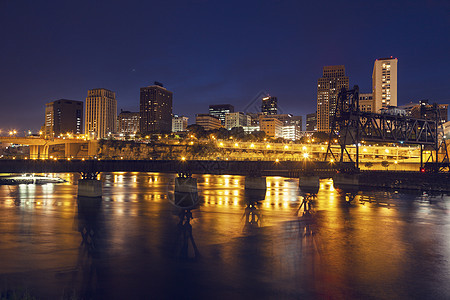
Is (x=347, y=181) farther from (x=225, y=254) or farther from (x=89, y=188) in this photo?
(x=225, y=254)

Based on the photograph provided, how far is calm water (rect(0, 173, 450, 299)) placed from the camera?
1958cm

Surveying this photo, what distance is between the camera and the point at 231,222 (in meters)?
39.4

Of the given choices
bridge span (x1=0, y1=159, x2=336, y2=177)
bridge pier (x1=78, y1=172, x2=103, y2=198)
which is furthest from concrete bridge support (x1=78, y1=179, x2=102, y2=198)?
bridge span (x1=0, y1=159, x2=336, y2=177)

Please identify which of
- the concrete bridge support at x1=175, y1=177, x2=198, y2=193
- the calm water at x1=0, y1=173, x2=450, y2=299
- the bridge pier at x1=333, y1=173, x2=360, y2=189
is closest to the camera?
the calm water at x1=0, y1=173, x2=450, y2=299

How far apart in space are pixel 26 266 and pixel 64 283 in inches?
210

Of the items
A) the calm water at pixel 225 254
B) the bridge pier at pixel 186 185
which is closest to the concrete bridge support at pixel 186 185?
the bridge pier at pixel 186 185

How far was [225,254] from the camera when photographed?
1039 inches

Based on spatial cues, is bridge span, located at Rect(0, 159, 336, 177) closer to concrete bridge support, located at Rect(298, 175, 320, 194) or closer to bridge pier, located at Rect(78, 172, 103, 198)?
bridge pier, located at Rect(78, 172, 103, 198)

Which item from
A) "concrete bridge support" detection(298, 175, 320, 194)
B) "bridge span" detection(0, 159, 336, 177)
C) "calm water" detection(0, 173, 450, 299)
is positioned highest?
→ "bridge span" detection(0, 159, 336, 177)

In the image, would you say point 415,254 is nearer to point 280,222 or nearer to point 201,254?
point 280,222

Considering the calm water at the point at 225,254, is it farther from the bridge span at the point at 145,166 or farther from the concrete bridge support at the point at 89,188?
the concrete bridge support at the point at 89,188

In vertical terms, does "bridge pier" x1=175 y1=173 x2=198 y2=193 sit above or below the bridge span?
below

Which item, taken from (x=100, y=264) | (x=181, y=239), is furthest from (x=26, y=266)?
(x=181, y=239)

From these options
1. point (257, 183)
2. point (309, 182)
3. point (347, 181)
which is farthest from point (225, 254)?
point (347, 181)
